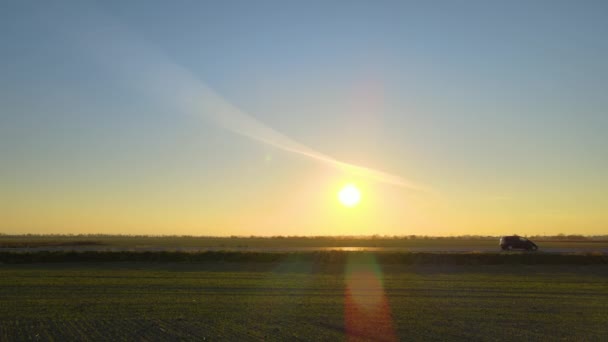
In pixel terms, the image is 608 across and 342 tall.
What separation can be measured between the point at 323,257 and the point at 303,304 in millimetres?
27921

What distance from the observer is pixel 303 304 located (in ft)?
92.9

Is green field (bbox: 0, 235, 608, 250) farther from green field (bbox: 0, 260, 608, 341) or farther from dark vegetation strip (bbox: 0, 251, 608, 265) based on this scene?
green field (bbox: 0, 260, 608, 341)

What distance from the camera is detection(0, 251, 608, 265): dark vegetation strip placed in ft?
175

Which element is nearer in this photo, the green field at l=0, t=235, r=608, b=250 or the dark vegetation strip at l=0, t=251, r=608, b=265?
the dark vegetation strip at l=0, t=251, r=608, b=265

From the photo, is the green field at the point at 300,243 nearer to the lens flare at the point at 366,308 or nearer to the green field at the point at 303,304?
the lens flare at the point at 366,308

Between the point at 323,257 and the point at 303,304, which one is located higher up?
the point at 323,257

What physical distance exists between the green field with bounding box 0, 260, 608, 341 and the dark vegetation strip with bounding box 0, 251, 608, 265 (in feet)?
13.4

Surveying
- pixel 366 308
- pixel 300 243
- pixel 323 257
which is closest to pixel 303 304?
pixel 366 308

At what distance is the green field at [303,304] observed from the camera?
68.7ft

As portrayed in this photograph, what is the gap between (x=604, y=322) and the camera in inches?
921

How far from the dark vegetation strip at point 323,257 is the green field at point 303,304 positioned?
13.4ft

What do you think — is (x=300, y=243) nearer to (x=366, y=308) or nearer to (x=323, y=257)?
(x=323, y=257)

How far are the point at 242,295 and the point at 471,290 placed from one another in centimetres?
1270

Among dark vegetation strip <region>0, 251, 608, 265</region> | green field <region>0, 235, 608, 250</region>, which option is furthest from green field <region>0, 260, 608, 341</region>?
green field <region>0, 235, 608, 250</region>
